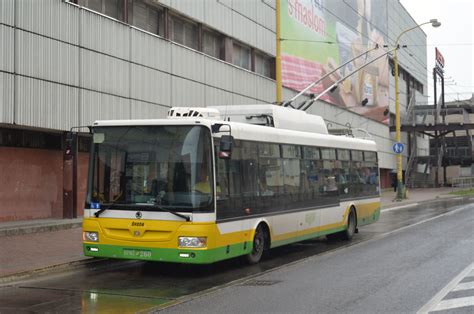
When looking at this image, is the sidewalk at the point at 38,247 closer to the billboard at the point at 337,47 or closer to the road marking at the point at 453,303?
the road marking at the point at 453,303

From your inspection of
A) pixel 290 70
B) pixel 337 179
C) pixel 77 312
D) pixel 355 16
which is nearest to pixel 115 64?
pixel 337 179

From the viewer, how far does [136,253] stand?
1000 cm

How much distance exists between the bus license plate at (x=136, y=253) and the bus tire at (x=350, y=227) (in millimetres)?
7592

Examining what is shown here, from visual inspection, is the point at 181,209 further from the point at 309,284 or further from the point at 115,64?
the point at 115,64

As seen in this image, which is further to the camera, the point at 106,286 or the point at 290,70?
the point at 290,70

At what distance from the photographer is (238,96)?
103 ft

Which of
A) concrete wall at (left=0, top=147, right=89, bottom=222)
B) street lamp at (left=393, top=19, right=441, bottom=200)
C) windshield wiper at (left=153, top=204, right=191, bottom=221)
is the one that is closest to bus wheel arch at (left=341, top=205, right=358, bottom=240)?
windshield wiper at (left=153, top=204, right=191, bottom=221)

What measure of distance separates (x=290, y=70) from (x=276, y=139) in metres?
26.0

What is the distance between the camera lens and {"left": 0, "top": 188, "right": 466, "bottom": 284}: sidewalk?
10742mm

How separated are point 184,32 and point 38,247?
16.1 metres

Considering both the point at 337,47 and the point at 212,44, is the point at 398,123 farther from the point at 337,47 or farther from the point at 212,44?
the point at 212,44

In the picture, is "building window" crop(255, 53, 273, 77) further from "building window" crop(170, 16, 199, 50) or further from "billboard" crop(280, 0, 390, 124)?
"building window" crop(170, 16, 199, 50)

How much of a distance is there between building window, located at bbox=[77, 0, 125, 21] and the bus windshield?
39.1 feet

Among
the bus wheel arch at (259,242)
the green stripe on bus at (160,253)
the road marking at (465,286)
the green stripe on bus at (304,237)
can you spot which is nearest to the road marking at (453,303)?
the road marking at (465,286)
